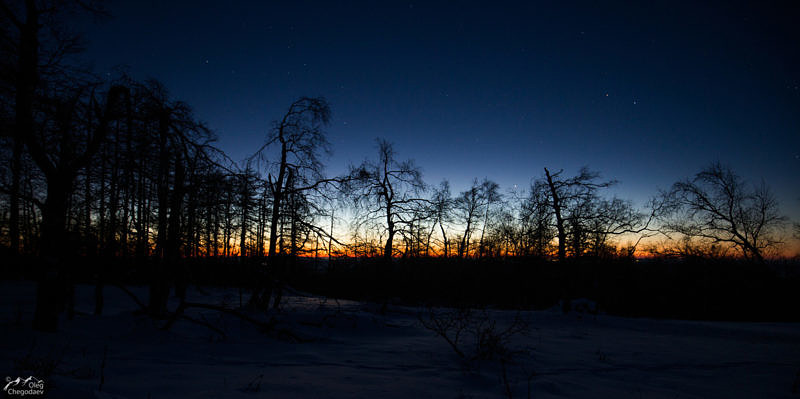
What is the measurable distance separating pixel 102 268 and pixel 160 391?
236 inches

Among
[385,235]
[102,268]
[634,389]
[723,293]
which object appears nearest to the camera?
[634,389]

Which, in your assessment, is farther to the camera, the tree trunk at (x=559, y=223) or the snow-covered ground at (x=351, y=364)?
the tree trunk at (x=559, y=223)

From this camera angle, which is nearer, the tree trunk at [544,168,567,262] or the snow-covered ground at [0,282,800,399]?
the snow-covered ground at [0,282,800,399]

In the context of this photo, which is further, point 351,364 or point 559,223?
point 559,223

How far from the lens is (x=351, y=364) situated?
18.7 feet

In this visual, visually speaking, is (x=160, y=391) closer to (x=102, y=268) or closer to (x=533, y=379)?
(x=533, y=379)

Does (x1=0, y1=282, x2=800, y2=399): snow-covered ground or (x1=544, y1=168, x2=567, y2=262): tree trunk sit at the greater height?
(x1=544, y1=168, x2=567, y2=262): tree trunk

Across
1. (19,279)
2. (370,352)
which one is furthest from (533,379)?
(19,279)

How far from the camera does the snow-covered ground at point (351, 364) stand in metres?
4.07

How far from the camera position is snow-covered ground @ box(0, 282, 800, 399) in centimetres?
407

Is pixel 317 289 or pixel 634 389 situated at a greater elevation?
pixel 634 389

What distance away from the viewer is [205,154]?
6.59 m

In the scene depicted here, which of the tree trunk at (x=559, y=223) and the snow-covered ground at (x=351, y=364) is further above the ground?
the tree trunk at (x=559, y=223)

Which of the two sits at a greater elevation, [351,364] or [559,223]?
[559,223]
